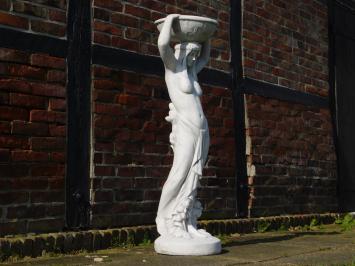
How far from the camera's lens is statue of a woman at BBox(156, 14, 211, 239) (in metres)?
4.49

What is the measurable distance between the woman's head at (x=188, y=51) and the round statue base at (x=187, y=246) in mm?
1302

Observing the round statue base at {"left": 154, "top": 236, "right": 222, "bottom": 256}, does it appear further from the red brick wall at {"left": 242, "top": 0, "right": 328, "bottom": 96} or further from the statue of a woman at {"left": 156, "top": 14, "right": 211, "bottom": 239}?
the red brick wall at {"left": 242, "top": 0, "right": 328, "bottom": 96}

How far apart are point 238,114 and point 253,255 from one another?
2.62 m

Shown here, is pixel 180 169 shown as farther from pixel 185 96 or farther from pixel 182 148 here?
pixel 185 96

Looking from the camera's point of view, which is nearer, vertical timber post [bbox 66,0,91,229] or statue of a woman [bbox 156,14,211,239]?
statue of a woman [bbox 156,14,211,239]

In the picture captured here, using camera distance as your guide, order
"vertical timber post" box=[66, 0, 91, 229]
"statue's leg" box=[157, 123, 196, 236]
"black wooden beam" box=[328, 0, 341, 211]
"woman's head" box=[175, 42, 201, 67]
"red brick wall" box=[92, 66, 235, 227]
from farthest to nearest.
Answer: "black wooden beam" box=[328, 0, 341, 211] < "red brick wall" box=[92, 66, 235, 227] < "vertical timber post" box=[66, 0, 91, 229] < "woman's head" box=[175, 42, 201, 67] < "statue's leg" box=[157, 123, 196, 236]

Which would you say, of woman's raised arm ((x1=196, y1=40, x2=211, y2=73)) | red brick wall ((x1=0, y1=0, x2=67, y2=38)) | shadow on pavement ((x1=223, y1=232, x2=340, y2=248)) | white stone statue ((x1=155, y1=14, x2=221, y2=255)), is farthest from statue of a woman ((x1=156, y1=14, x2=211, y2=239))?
red brick wall ((x1=0, y1=0, x2=67, y2=38))

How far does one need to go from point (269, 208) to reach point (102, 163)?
8.70ft

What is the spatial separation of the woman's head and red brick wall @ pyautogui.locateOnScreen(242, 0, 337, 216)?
2461mm

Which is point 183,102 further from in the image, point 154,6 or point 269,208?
point 269,208

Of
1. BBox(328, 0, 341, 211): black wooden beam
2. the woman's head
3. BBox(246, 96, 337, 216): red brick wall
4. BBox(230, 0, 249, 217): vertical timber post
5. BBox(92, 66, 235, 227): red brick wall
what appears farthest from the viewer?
BBox(328, 0, 341, 211): black wooden beam

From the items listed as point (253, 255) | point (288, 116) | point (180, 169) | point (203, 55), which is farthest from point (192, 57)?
point (288, 116)

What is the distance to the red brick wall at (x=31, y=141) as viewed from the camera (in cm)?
466

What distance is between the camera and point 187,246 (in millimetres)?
4398
